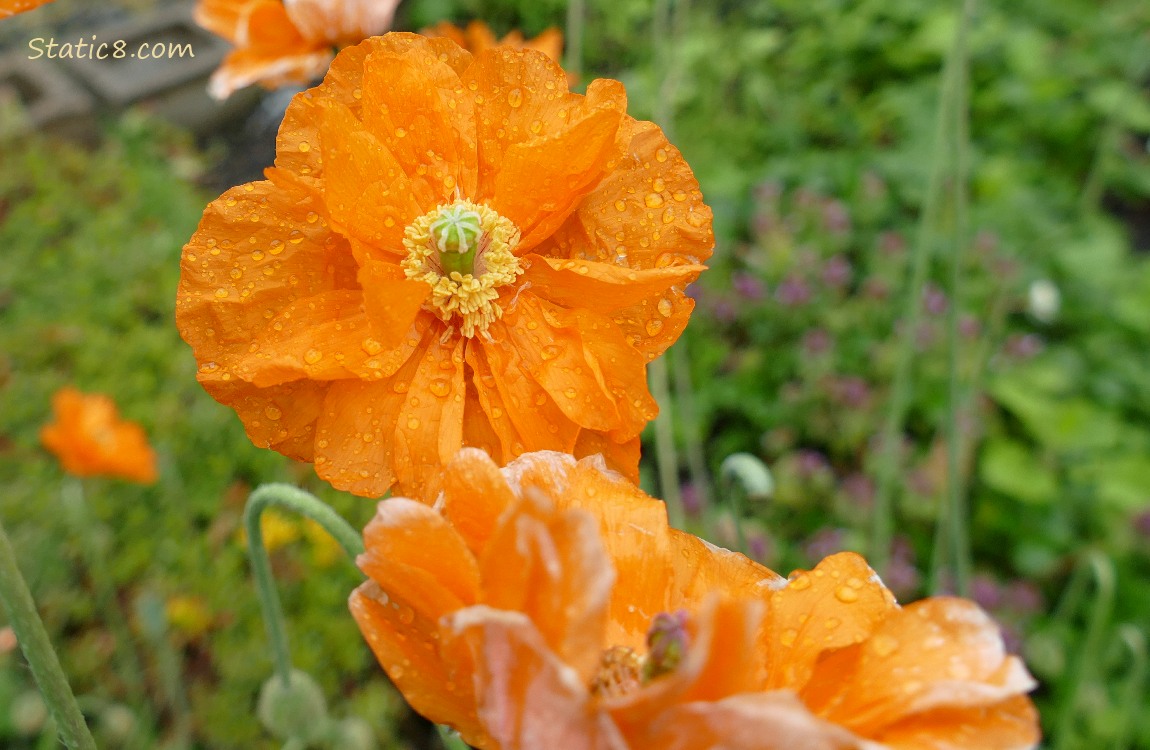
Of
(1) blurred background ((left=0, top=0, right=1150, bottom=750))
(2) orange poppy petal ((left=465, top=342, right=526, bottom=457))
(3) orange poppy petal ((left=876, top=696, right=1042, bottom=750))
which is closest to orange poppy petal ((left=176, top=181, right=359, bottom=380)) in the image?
(2) orange poppy petal ((left=465, top=342, right=526, bottom=457))

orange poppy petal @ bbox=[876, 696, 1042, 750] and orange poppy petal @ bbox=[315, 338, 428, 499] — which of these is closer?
orange poppy petal @ bbox=[876, 696, 1042, 750]

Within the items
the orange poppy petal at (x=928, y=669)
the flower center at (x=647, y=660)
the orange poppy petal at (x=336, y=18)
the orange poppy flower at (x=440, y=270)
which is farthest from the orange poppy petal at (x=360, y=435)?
the orange poppy petal at (x=336, y=18)

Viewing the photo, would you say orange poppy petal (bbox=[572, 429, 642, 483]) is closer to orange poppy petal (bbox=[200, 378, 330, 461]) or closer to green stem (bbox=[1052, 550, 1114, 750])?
orange poppy petal (bbox=[200, 378, 330, 461])

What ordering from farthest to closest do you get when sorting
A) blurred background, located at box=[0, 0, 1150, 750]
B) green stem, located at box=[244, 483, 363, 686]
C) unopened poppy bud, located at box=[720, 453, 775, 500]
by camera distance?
blurred background, located at box=[0, 0, 1150, 750] < unopened poppy bud, located at box=[720, 453, 775, 500] < green stem, located at box=[244, 483, 363, 686]

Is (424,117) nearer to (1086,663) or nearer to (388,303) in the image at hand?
(388,303)

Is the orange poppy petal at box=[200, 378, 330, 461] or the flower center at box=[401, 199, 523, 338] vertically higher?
the flower center at box=[401, 199, 523, 338]

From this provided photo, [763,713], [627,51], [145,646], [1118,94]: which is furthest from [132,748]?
[1118,94]

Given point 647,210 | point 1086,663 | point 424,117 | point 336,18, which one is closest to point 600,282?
point 647,210
